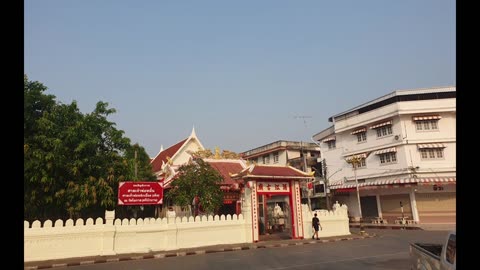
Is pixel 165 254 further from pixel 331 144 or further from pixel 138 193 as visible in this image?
pixel 331 144

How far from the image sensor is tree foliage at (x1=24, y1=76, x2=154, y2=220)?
1725cm

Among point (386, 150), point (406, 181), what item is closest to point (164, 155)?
point (386, 150)

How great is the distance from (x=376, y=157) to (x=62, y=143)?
27.2 metres

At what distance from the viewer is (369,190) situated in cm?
3416

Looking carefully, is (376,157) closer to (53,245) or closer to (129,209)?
(129,209)

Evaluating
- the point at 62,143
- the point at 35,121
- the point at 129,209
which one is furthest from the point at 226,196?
the point at 35,121

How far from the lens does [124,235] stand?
1599cm

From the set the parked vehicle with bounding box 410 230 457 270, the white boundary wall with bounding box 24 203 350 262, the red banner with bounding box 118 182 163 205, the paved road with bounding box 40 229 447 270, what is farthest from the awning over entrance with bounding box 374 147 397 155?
the parked vehicle with bounding box 410 230 457 270

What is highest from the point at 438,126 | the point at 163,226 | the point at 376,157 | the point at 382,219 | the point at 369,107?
the point at 369,107

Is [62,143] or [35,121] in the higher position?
[35,121]

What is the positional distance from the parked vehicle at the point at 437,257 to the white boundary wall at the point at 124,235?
12.2 m

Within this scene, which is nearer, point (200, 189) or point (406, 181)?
point (200, 189)

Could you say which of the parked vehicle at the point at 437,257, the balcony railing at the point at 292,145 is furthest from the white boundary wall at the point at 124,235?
the balcony railing at the point at 292,145

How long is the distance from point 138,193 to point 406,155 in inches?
918
